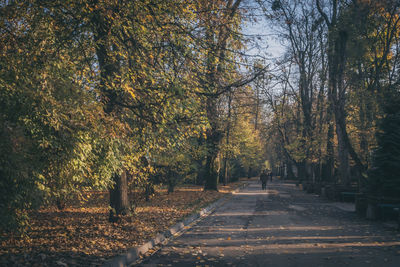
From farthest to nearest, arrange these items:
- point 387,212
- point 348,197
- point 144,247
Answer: point 348,197, point 387,212, point 144,247

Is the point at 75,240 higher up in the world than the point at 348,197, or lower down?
higher up

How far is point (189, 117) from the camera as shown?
872cm

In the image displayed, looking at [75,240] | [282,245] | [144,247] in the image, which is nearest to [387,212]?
[282,245]

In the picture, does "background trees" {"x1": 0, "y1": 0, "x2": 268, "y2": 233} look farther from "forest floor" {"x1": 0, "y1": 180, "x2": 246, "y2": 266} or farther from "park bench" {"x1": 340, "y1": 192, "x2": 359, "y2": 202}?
"park bench" {"x1": 340, "y1": 192, "x2": 359, "y2": 202}

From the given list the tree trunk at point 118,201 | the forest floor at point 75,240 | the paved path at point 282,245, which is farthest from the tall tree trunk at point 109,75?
the paved path at point 282,245

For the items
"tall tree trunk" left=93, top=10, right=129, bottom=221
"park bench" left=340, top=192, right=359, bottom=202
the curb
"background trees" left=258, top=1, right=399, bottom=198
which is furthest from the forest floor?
"park bench" left=340, top=192, right=359, bottom=202

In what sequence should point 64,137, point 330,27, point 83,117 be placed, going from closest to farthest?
point 64,137, point 83,117, point 330,27

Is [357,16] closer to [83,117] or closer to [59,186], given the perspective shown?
[83,117]

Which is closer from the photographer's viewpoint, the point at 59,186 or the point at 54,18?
the point at 59,186

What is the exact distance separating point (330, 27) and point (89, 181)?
18.1 m

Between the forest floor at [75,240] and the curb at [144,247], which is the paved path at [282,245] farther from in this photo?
the forest floor at [75,240]

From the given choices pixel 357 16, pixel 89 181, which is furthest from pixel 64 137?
pixel 357 16

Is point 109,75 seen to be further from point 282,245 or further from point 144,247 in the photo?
point 282,245

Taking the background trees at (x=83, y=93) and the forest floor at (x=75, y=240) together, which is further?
the forest floor at (x=75, y=240)
